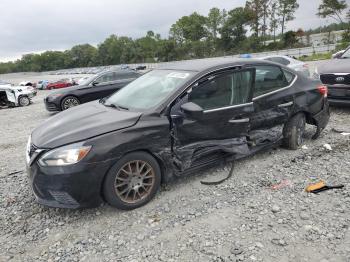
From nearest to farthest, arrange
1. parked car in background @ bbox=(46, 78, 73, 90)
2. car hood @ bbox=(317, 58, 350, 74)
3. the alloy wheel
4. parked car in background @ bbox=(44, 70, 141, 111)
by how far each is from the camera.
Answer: the alloy wheel < car hood @ bbox=(317, 58, 350, 74) < parked car in background @ bbox=(44, 70, 141, 111) < parked car in background @ bbox=(46, 78, 73, 90)

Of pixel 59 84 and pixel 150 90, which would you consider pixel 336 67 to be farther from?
pixel 59 84

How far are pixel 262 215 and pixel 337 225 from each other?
73 cm

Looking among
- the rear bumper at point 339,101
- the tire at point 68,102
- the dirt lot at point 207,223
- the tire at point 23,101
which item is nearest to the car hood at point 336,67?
the rear bumper at point 339,101

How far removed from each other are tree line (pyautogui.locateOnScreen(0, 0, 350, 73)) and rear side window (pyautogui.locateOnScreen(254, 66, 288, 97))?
132 feet

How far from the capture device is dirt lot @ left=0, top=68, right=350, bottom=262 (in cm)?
281

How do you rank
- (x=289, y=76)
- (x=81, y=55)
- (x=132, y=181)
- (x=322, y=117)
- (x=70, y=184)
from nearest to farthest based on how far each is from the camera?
(x=70, y=184) < (x=132, y=181) < (x=289, y=76) < (x=322, y=117) < (x=81, y=55)

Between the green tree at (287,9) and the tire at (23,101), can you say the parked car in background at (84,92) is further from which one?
the green tree at (287,9)

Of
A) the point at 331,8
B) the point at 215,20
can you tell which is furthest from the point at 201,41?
the point at 331,8

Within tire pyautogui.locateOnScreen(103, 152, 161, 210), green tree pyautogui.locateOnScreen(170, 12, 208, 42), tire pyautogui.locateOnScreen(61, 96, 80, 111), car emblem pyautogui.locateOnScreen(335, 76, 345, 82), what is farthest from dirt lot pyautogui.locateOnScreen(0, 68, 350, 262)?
green tree pyautogui.locateOnScreen(170, 12, 208, 42)

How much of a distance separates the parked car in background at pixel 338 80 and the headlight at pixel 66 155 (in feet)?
19.6

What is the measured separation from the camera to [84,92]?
1087 cm

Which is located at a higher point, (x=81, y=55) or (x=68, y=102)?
(x=81, y=55)

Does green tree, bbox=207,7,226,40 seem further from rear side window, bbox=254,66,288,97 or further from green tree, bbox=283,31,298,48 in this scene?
rear side window, bbox=254,66,288,97

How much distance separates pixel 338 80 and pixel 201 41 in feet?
218
